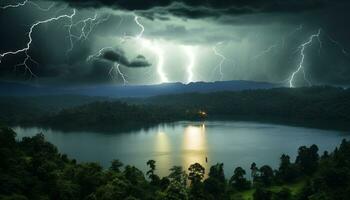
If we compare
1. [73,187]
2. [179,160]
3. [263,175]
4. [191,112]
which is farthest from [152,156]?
[191,112]

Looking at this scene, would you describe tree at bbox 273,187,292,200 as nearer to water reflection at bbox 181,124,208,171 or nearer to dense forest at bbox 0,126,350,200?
dense forest at bbox 0,126,350,200

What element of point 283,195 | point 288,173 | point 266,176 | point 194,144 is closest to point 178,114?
point 194,144

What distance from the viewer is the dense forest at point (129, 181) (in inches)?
1254

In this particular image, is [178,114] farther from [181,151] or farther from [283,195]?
[283,195]

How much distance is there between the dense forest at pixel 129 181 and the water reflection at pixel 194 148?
18.0 m

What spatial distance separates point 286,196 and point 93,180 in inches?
641

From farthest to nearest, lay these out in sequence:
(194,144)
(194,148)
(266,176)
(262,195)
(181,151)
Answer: (194,144) → (194,148) → (181,151) → (266,176) → (262,195)

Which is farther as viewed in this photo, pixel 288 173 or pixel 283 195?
pixel 288 173

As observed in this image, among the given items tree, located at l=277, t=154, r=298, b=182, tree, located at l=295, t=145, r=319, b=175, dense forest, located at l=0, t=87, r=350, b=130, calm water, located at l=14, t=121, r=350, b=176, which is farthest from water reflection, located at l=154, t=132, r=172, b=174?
dense forest, located at l=0, t=87, r=350, b=130

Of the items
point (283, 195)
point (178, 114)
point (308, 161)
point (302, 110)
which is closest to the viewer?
point (283, 195)

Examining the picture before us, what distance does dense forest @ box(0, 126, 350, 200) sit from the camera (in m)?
31.9

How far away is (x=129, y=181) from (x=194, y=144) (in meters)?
59.3

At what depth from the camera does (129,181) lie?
36031mm

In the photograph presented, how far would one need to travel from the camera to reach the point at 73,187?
108ft
